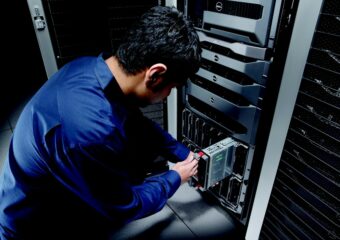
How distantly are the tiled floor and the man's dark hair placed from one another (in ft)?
4.17

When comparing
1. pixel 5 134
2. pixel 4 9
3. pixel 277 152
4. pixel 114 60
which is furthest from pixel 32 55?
pixel 277 152

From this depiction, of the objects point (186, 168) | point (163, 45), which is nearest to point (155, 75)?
point (163, 45)

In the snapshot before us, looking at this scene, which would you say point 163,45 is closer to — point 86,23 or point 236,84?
point 236,84

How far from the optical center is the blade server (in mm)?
1086

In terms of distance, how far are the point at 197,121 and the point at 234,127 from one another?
31 cm

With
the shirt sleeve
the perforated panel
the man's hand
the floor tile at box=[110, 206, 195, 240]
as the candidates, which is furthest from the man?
the floor tile at box=[110, 206, 195, 240]

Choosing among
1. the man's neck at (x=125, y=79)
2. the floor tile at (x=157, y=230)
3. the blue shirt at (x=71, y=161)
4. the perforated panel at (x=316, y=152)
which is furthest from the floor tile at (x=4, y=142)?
the perforated panel at (x=316, y=152)

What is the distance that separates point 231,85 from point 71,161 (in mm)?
830

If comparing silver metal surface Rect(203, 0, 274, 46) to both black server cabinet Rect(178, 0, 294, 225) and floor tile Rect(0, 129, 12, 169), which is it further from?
floor tile Rect(0, 129, 12, 169)

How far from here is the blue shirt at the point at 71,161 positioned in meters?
0.85

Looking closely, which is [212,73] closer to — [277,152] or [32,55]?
[277,152]

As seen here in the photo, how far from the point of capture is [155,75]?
926mm

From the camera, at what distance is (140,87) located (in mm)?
986

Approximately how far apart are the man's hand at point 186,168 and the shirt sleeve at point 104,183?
0.80 feet
